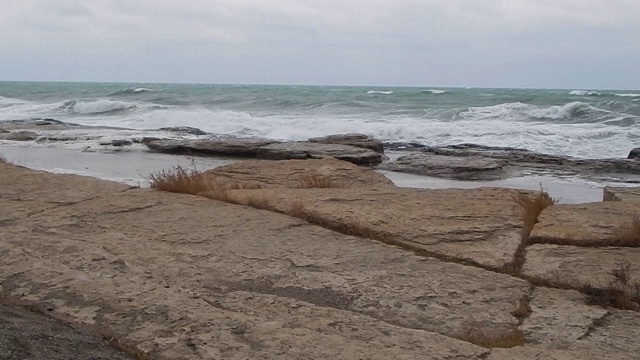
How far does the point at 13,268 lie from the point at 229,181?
359 centimetres

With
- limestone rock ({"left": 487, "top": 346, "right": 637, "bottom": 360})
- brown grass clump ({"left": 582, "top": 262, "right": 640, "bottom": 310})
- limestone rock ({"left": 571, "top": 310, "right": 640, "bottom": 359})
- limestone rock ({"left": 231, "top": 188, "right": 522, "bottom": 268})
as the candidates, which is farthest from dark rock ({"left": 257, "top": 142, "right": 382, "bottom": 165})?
limestone rock ({"left": 487, "top": 346, "right": 637, "bottom": 360})

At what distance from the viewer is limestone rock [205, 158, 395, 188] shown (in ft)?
22.4

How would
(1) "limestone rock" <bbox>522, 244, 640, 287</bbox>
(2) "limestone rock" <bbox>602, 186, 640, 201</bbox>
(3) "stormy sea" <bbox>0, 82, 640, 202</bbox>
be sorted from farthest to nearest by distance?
(3) "stormy sea" <bbox>0, 82, 640, 202</bbox>, (2) "limestone rock" <bbox>602, 186, 640, 201</bbox>, (1) "limestone rock" <bbox>522, 244, 640, 287</bbox>

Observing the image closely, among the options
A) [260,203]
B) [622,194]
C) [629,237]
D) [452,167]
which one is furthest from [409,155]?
[629,237]

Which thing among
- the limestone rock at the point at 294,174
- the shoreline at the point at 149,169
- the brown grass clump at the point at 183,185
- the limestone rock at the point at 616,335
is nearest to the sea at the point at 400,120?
the shoreline at the point at 149,169

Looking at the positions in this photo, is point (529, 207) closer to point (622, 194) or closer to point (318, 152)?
point (622, 194)

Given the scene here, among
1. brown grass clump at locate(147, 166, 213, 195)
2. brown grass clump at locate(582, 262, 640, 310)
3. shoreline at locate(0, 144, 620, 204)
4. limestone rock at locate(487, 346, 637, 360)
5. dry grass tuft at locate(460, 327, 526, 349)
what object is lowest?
shoreline at locate(0, 144, 620, 204)

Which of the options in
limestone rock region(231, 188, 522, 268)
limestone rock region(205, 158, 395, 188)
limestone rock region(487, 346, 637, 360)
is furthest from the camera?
limestone rock region(205, 158, 395, 188)

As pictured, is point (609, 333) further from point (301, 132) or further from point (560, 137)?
point (301, 132)

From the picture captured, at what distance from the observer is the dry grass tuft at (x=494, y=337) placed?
264 cm

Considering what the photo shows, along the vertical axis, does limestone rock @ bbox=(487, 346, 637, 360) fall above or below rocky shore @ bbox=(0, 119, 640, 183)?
above

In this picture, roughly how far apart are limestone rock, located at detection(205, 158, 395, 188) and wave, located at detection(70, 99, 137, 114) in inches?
1158

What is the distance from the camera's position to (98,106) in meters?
37.0

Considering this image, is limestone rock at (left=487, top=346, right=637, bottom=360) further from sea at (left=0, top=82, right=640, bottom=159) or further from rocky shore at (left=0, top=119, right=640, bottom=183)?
sea at (left=0, top=82, right=640, bottom=159)
